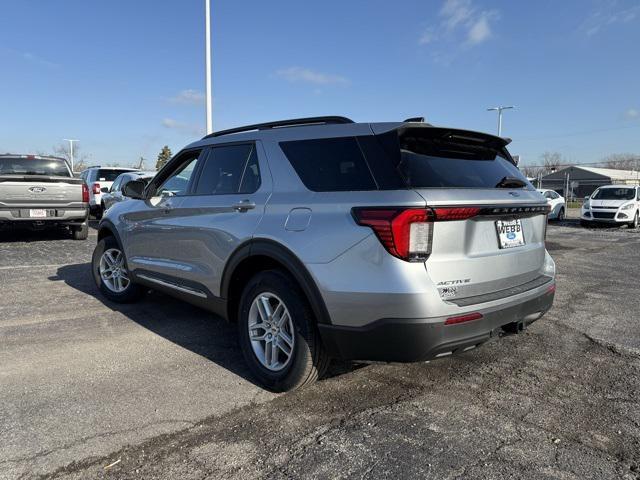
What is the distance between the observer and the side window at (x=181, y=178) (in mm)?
4328

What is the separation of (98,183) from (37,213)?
20.6 feet

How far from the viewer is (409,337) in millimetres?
2639

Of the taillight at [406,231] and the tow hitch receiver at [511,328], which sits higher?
the taillight at [406,231]

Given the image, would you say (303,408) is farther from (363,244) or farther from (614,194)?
(614,194)

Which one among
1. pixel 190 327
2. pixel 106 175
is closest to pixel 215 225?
pixel 190 327

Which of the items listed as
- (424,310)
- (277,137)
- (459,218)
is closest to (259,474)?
(424,310)

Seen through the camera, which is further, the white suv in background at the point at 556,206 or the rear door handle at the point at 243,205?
the white suv in background at the point at 556,206

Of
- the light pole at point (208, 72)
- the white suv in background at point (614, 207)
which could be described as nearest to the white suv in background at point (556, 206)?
the white suv in background at point (614, 207)

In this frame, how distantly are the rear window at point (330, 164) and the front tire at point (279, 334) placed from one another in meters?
0.67

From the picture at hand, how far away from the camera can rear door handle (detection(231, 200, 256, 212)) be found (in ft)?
11.3

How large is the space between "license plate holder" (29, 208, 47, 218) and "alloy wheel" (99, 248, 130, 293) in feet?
15.2

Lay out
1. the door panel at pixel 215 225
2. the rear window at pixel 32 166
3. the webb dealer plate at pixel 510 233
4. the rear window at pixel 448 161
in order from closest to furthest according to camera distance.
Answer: the rear window at pixel 448 161
the webb dealer plate at pixel 510 233
the door panel at pixel 215 225
the rear window at pixel 32 166

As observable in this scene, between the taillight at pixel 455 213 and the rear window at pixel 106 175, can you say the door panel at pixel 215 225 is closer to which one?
the taillight at pixel 455 213

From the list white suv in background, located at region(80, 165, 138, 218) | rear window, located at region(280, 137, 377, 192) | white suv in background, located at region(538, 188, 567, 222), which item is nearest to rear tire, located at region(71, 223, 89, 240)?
white suv in background, located at region(80, 165, 138, 218)
